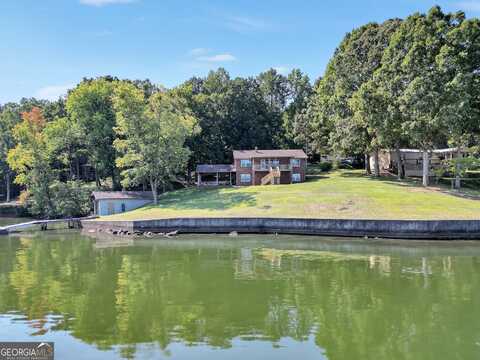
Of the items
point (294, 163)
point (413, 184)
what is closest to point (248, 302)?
point (413, 184)

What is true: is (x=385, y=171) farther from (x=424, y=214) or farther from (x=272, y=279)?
(x=272, y=279)

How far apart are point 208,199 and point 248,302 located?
3539cm

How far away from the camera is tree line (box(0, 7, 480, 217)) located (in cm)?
4881

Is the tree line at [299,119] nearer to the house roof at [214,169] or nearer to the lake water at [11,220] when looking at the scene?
the lake water at [11,220]

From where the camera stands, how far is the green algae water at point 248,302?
14.5m

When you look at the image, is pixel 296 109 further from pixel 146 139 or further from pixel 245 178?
pixel 146 139

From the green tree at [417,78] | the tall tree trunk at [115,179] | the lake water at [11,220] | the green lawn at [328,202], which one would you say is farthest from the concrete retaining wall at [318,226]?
the tall tree trunk at [115,179]

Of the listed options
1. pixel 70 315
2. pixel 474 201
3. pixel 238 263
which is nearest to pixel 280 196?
pixel 474 201

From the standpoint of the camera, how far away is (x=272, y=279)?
23.8 m

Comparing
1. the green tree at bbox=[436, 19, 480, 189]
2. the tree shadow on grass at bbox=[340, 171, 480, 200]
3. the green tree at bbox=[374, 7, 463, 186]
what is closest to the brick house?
the tree shadow on grass at bbox=[340, 171, 480, 200]

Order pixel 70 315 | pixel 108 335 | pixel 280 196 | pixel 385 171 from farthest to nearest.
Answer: pixel 385 171
pixel 280 196
pixel 70 315
pixel 108 335

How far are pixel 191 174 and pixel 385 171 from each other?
31222 mm

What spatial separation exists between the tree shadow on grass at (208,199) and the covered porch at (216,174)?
583 centimetres

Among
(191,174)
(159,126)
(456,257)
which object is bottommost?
(456,257)
